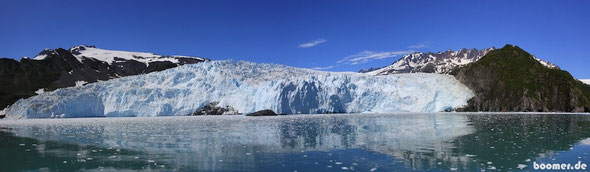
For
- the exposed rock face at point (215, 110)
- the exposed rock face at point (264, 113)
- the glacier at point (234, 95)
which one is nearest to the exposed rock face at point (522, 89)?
the glacier at point (234, 95)

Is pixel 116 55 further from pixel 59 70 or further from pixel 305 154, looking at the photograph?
pixel 305 154

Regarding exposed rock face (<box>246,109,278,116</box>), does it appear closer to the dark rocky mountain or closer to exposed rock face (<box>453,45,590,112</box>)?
exposed rock face (<box>453,45,590,112</box>)

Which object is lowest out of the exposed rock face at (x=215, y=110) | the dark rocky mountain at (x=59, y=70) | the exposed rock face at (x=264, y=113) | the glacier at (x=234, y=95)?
the exposed rock face at (x=264, y=113)

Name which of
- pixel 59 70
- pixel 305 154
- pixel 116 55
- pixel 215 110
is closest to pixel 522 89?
pixel 215 110

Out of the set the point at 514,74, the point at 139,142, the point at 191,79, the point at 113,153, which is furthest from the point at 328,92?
the point at 113,153

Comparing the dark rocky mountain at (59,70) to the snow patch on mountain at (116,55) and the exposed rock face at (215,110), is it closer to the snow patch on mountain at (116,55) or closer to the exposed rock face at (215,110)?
the snow patch on mountain at (116,55)

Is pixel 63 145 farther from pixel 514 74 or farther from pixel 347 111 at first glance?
pixel 514 74
